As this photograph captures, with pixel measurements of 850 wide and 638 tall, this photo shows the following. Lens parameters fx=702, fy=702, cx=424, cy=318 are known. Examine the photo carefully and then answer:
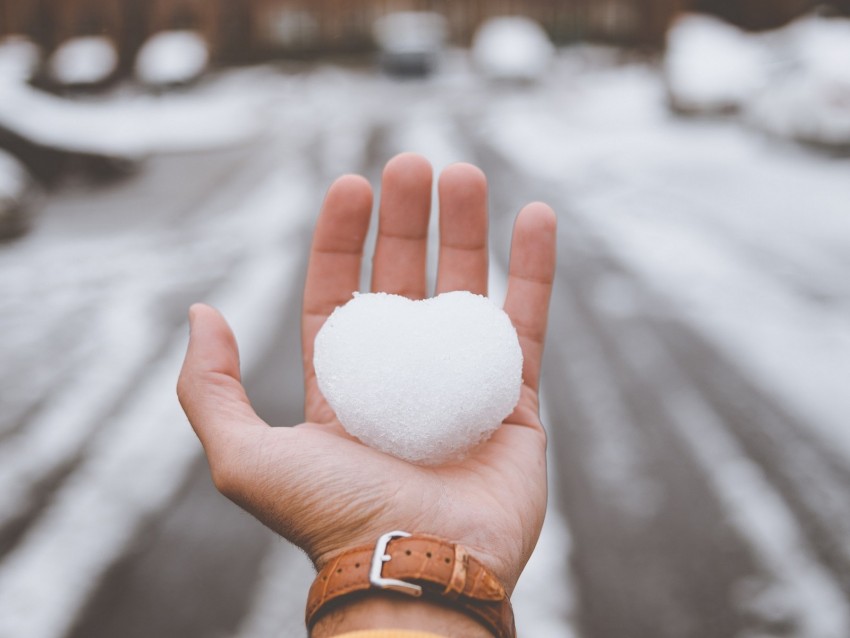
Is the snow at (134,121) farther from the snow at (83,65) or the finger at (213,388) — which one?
the finger at (213,388)

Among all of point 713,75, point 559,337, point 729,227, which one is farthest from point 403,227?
point 713,75

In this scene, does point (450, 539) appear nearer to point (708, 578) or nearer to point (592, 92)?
point (708, 578)

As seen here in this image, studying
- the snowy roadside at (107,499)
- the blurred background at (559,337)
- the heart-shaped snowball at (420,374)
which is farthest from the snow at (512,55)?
the heart-shaped snowball at (420,374)

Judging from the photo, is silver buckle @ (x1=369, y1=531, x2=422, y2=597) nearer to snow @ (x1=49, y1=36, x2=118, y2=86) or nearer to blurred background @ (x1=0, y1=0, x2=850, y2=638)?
blurred background @ (x1=0, y1=0, x2=850, y2=638)

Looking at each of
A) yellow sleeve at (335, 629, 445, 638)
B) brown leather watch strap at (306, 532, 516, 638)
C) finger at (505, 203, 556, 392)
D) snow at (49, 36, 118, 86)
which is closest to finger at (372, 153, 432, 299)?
finger at (505, 203, 556, 392)

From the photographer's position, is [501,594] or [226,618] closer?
[501,594]

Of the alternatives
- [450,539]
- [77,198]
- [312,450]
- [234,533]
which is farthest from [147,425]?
[77,198]
